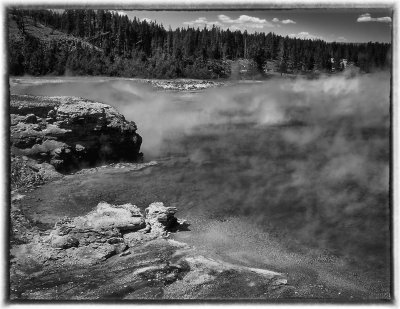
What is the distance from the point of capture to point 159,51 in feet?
20.2

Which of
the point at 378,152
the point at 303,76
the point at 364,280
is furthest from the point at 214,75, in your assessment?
the point at 364,280

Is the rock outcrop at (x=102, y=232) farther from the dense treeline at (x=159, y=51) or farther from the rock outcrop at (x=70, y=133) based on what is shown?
the dense treeline at (x=159, y=51)

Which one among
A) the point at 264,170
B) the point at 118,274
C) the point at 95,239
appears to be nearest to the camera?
the point at 118,274

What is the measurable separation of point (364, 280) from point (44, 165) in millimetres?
4128

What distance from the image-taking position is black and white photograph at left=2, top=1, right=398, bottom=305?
5.58 meters

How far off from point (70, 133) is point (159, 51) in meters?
1.56

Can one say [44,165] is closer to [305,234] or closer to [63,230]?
[63,230]

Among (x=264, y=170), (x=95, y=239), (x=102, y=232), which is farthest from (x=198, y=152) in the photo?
(x=95, y=239)

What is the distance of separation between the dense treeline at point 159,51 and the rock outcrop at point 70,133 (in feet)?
1.42

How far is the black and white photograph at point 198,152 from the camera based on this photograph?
558 centimetres

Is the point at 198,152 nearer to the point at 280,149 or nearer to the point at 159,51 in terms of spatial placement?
the point at 280,149

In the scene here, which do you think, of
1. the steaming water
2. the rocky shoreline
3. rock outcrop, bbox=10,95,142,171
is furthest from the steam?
the rocky shoreline

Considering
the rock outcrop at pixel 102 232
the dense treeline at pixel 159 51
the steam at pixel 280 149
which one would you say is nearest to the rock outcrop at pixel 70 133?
the steam at pixel 280 149

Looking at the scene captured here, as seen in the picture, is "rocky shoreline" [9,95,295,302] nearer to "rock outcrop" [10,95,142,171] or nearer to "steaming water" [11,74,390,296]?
"rock outcrop" [10,95,142,171]
